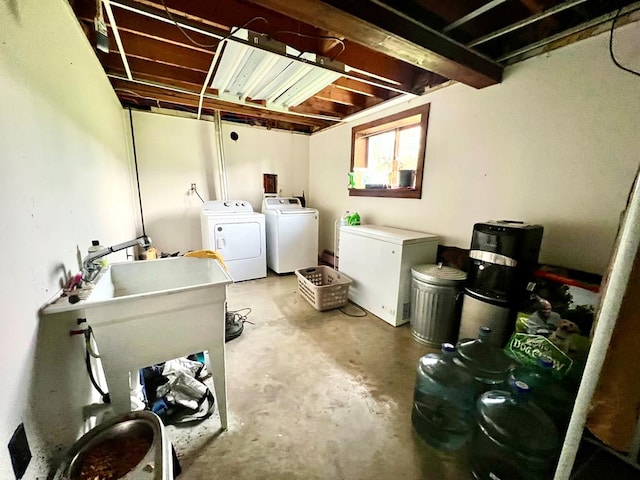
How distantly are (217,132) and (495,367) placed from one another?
410 centimetres

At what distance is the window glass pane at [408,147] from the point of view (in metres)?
2.76

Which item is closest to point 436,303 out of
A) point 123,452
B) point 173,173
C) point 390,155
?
point 390,155

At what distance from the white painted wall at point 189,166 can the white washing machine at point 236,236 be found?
0.50 m

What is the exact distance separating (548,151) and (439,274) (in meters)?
1.15

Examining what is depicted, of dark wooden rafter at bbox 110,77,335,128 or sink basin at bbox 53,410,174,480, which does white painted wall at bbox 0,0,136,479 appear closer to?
sink basin at bbox 53,410,174,480

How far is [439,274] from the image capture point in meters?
2.09

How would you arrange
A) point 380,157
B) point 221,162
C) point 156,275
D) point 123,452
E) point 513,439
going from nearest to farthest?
point 123,452, point 513,439, point 156,275, point 380,157, point 221,162

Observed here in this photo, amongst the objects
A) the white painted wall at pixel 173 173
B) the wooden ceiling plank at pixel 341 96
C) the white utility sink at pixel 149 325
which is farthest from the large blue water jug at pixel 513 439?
the white painted wall at pixel 173 173

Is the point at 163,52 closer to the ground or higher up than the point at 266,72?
higher up

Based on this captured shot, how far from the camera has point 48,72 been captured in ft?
3.65

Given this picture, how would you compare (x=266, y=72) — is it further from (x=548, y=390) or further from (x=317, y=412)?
(x=548, y=390)

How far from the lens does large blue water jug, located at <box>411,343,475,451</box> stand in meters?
1.27

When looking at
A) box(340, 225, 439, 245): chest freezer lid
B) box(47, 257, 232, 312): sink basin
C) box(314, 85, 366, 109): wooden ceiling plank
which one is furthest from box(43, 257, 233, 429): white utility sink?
box(314, 85, 366, 109): wooden ceiling plank

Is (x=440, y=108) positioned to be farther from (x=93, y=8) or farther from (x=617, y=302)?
(x=93, y=8)
